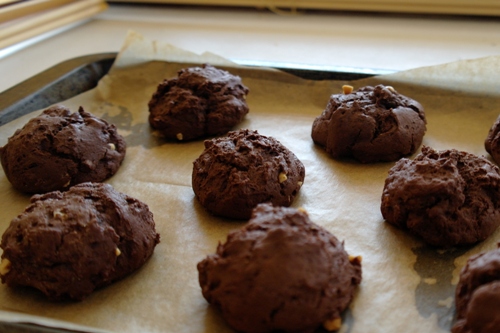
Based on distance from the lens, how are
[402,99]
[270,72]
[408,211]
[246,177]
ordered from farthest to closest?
1. [270,72]
2. [402,99]
3. [246,177]
4. [408,211]

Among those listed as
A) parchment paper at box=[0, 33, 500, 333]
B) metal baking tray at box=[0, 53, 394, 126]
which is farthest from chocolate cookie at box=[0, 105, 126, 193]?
metal baking tray at box=[0, 53, 394, 126]

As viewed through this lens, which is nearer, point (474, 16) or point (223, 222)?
point (223, 222)

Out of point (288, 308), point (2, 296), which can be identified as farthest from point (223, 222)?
point (2, 296)

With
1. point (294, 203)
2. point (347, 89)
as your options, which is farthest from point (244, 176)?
point (347, 89)

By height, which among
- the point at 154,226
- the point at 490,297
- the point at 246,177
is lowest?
the point at 154,226

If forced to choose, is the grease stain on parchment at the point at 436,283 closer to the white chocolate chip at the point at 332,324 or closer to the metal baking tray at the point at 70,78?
the white chocolate chip at the point at 332,324

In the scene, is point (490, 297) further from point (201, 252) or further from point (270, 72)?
point (270, 72)

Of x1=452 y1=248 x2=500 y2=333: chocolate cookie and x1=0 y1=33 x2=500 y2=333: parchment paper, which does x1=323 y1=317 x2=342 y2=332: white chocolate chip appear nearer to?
x1=0 y1=33 x2=500 y2=333: parchment paper

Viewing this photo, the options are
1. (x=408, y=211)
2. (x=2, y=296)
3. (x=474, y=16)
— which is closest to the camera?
(x=2, y=296)
